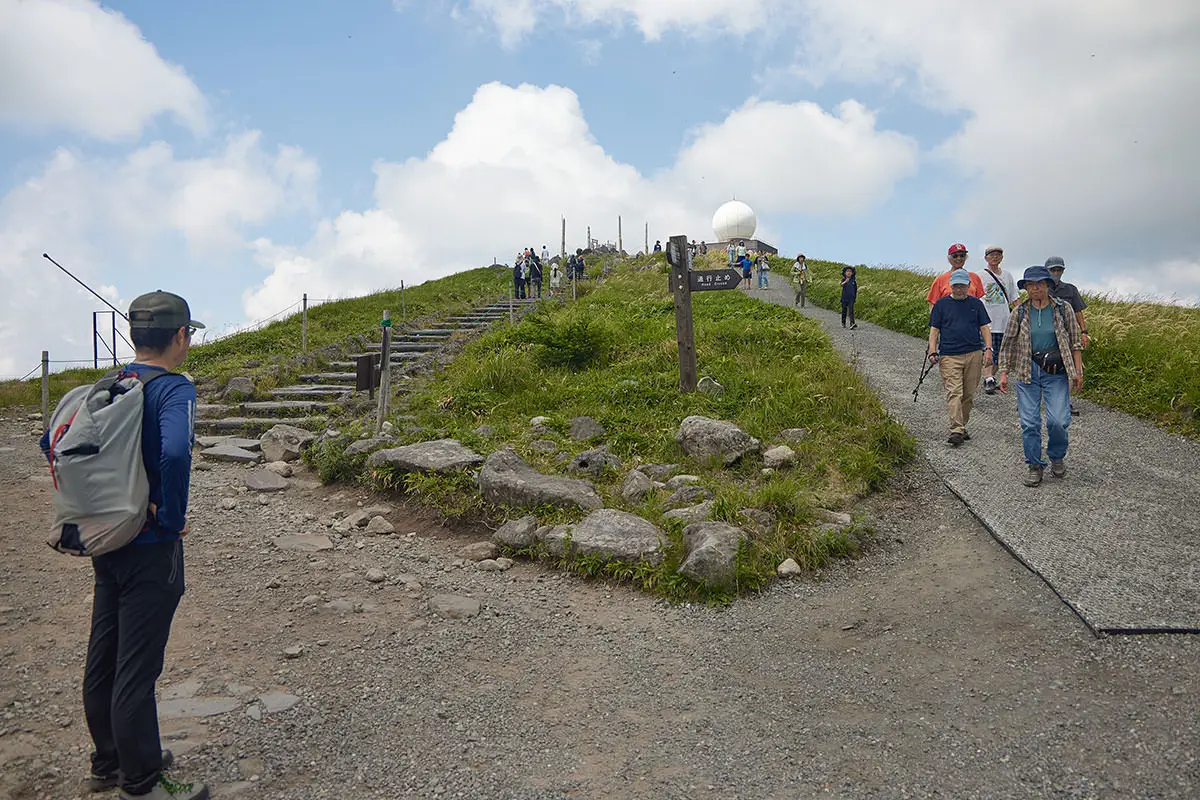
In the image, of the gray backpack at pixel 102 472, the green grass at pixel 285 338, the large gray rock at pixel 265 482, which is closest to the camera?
the gray backpack at pixel 102 472

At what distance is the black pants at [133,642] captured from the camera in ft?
9.91

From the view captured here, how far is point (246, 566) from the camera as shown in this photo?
618 centimetres

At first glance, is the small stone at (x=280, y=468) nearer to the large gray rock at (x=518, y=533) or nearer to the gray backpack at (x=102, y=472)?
the large gray rock at (x=518, y=533)

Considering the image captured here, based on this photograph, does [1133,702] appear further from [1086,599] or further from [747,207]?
[747,207]

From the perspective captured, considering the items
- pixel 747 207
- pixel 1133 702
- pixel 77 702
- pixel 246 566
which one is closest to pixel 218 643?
pixel 77 702

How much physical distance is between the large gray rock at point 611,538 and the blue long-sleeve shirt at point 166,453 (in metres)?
3.44

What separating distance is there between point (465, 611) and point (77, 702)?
2199 millimetres

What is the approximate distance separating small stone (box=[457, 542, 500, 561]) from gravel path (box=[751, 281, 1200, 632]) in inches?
155

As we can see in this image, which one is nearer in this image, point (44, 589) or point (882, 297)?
point (44, 589)

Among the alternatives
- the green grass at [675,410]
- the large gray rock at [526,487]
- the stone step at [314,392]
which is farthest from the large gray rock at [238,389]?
the large gray rock at [526,487]

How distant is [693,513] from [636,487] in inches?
34.4

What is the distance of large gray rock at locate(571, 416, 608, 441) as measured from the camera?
8.85 meters

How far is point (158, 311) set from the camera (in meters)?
3.17

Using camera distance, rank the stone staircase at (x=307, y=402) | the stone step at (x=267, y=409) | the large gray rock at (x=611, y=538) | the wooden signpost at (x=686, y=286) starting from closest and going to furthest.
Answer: the large gray rock at (x=611, y=538), the wooden signpost at (x=686, y=286), the stone staircase at (x=307, y=402), the stone step at (x=267, y=409)
